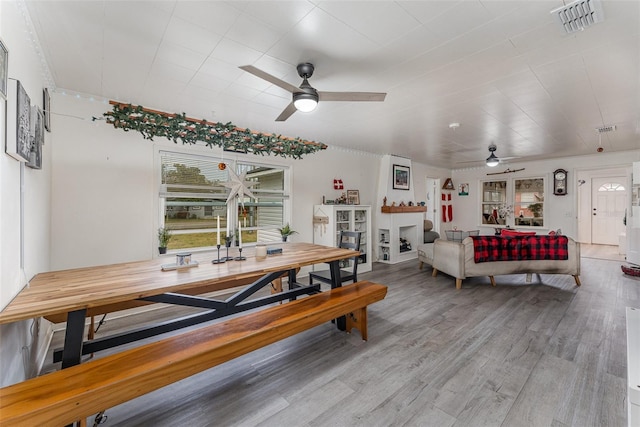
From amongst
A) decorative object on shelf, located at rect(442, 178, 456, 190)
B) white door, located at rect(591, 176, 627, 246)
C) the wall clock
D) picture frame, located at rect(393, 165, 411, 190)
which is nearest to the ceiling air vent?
picture frame, located at rect(393, 165, 411, 190)

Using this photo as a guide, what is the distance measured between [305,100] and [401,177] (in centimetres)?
492

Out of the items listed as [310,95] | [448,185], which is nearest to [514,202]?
[448,185]

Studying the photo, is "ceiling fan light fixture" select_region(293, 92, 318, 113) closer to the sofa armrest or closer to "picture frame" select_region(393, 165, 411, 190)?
the sofa armrest

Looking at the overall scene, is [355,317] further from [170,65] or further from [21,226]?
[170,65]

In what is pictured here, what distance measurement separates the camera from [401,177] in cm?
659

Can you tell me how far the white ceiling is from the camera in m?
1.70

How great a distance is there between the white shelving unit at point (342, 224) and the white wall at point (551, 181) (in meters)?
4.82

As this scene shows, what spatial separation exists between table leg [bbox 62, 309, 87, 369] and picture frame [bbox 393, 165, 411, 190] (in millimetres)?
5969

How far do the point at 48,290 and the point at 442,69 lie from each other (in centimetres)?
334

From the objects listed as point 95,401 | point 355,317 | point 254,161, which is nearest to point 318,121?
point 254,161

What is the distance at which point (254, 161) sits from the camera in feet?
14.3

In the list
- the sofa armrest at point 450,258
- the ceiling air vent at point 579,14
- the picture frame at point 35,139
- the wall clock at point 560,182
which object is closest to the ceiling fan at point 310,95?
the ceiling air vent at point 579,14

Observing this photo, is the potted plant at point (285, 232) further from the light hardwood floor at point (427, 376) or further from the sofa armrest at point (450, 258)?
the sofa armrest at point (450, 258)

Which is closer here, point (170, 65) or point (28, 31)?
point (28, 31)
